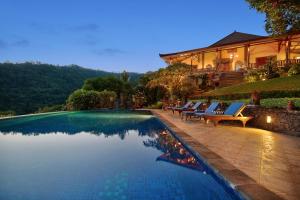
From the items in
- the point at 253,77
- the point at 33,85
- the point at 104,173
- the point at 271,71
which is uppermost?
the point at 271,71

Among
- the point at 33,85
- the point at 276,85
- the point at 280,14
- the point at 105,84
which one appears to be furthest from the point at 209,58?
the point at 280,14

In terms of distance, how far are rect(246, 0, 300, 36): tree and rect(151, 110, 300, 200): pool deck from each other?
8.68 ft

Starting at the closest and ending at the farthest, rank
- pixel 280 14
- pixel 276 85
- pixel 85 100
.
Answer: pixel 280 14
pixel 276 85
pixel 85 100

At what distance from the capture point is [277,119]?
31.1 feet

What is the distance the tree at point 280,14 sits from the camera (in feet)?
17.9

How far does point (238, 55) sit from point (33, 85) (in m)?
24.3

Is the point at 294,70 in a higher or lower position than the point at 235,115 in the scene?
higher

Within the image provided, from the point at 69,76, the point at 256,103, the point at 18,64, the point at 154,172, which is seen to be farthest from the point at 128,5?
the point at 154,172

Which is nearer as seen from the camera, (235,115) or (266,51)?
(235,115)

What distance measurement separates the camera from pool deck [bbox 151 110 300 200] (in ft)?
11.7

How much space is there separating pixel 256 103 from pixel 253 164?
677 centimetres

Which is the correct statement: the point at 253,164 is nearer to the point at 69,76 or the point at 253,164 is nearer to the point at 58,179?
the point at 58,179

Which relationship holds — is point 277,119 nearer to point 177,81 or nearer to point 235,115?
point 235,115

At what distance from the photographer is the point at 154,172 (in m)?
5.29
